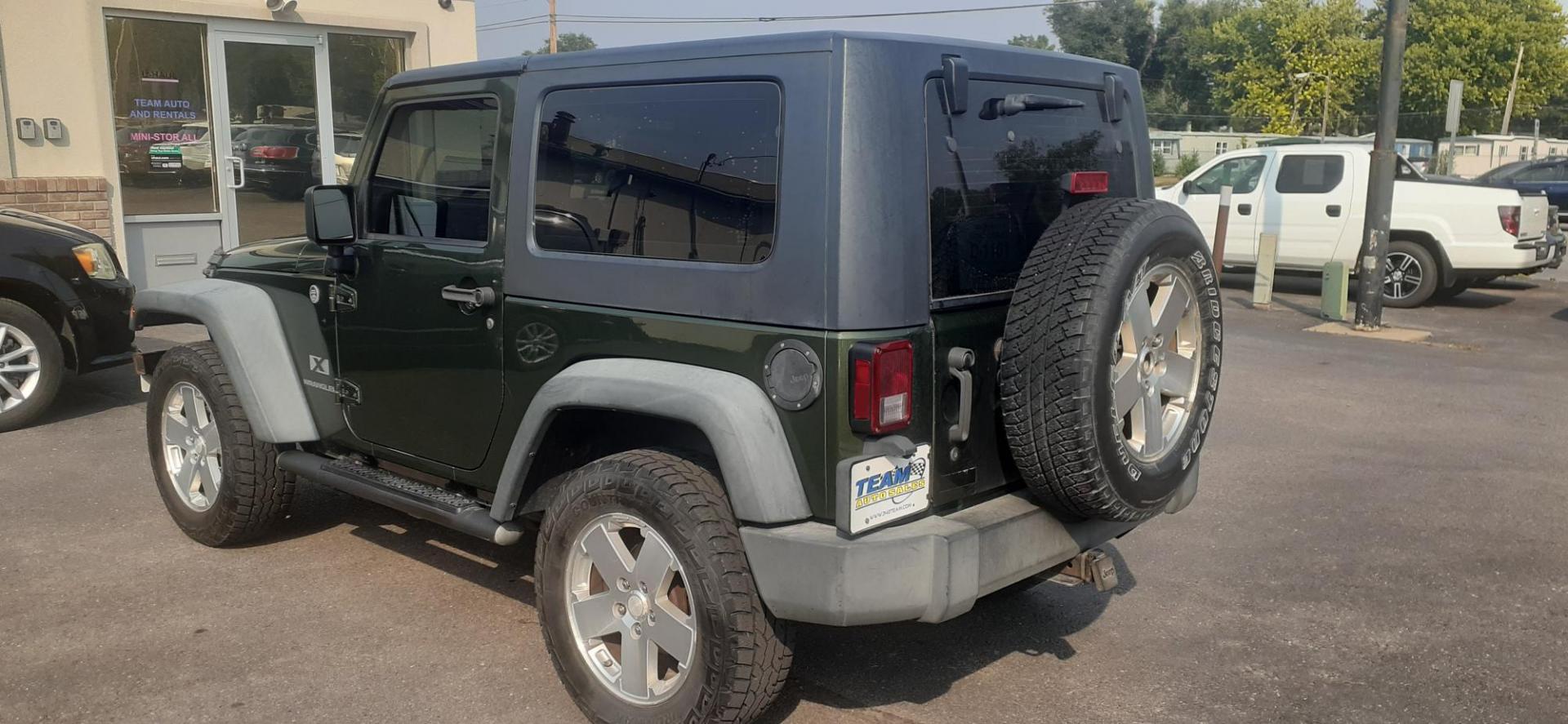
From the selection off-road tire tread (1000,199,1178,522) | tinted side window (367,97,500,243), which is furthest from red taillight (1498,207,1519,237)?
tinted side window (367,97,500,243)

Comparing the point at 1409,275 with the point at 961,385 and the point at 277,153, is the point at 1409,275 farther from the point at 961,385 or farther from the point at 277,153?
the point at 961,385

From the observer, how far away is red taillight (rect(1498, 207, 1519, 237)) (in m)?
12.4

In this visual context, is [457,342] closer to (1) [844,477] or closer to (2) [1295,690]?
(1) [844,477]

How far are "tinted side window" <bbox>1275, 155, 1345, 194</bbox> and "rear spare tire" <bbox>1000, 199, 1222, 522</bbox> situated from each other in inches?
422

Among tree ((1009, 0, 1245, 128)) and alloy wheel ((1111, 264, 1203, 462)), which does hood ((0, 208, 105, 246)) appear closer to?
alloy wheel ((1111, 264, 1203, 462))

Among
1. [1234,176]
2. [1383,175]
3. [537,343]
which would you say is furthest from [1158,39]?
[537,343]

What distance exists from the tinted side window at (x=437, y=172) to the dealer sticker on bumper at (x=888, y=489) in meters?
1.61

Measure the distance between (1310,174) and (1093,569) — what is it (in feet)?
36.2

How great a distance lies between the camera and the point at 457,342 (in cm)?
417

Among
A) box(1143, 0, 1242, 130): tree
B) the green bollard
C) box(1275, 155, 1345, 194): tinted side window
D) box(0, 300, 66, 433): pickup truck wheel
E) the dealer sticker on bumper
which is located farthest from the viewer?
box(1143, 0, 1242, 130): tree

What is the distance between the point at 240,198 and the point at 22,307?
462cm

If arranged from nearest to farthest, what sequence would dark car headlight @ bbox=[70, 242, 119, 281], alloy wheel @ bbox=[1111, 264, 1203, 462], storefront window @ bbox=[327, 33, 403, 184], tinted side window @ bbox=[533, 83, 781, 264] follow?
tinted side window @ bbox=[533, 83, 781, 264], alloy wheel @ bbox=[1111, 264, 1203, 462], dark car headlight @ bbox=[70, 242, 119, 281], storefront window @ bbox=[327, 33, 403, 184]

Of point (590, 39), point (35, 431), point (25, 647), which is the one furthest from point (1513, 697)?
point (590, 39)

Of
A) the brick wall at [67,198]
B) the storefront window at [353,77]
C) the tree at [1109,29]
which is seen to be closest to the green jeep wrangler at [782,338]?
the brick wall at [67,198]
